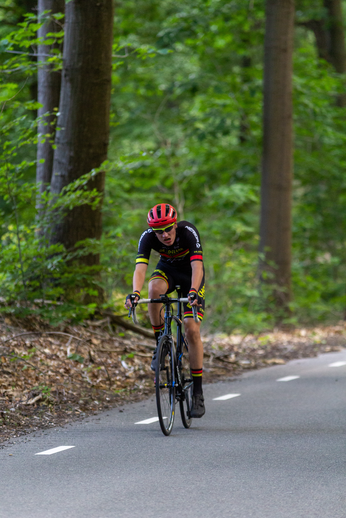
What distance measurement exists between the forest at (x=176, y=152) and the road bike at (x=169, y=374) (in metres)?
2.77

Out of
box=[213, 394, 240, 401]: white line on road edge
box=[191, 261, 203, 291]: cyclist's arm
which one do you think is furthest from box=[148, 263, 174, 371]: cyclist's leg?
box=[213, 394, 240, 401]: white line on road edge

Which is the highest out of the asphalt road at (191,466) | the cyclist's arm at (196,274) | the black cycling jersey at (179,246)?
the black cycling jersey at (179,246)

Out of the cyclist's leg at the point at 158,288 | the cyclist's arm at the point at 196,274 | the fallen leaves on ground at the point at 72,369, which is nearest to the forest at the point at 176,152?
the fallen leaves on ground at the point at 72,369

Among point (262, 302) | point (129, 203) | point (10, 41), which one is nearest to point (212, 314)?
point (262, 302)

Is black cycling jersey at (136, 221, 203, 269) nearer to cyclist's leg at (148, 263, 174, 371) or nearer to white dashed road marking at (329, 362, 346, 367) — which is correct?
cyclist's leg at (148, 263, 174, 371)

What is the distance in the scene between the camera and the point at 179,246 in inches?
297

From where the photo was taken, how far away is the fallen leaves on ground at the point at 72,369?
7898 millimetres

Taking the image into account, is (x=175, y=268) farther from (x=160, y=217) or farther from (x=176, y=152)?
(x=176, y=152)

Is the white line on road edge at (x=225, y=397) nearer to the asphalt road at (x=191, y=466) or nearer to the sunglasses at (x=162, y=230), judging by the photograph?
the asphalt road at (x=191, y=466)

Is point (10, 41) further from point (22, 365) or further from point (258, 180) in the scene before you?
point (258, 180)

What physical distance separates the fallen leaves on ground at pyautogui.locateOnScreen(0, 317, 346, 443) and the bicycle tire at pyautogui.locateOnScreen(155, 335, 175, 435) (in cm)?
119

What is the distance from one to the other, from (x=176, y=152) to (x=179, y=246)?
18640mm

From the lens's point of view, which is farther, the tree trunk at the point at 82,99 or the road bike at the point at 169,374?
the tree trunk at the point at 82,99

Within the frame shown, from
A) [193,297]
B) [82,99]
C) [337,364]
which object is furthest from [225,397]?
[82,99]
